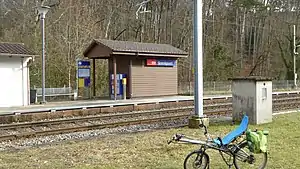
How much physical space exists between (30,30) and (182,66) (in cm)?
1734

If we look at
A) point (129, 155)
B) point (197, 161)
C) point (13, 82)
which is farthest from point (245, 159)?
point (13, 82)

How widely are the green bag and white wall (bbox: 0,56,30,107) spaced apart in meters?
17.2

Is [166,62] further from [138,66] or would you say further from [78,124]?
[78,124]

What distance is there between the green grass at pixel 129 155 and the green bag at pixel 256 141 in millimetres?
819

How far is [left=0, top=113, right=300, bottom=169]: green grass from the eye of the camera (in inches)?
293

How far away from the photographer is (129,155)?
27.6ft

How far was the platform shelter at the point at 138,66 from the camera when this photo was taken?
25484mm

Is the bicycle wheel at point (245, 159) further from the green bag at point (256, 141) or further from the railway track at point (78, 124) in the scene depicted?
the railway track at point (78, 124)

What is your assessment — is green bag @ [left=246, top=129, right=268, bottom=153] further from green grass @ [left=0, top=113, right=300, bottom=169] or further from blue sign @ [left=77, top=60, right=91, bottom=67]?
blue sign @ [left=77, top=60, right=91, bottom=67]

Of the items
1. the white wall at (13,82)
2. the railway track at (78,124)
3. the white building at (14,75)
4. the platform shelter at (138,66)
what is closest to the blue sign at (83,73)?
the platform shelter at (138,66)

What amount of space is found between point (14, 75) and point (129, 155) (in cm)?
1524

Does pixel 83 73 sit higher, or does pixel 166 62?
pixel 166 62

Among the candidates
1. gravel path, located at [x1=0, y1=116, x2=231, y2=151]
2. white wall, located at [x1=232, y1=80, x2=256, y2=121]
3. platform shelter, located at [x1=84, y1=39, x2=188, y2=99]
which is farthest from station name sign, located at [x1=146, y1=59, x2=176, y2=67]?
white wall, located at [x1=232, y1=80, x2=256, y2=121]

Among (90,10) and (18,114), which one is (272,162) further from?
(90,10)
